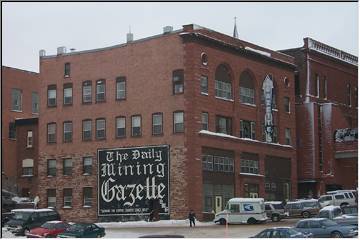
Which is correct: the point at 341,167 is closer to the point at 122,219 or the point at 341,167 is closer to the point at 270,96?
the point at 270,96

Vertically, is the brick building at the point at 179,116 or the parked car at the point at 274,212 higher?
the brick building at the point at 179,116

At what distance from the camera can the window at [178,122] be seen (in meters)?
65.6

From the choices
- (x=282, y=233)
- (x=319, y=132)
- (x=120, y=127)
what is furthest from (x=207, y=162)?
(x=282, y=233)

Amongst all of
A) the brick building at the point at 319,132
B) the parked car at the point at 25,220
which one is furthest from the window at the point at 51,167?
the brick building at the point at 319,132

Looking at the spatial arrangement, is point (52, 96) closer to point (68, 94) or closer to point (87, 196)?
point (68, 94)

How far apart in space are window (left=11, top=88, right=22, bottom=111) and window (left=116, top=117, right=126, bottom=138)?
82.1 ft

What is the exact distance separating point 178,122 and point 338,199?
16.3m

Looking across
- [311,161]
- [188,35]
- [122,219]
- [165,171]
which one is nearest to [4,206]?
[122,219]

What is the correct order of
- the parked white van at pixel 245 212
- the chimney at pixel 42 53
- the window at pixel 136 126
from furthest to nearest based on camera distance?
the chimney at pixel 42 53 → the window at pixel 136 126 → the parked white van at pixel 245 212

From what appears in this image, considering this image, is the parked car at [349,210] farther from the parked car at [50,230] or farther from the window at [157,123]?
the window at [157,123]

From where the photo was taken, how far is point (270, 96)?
7425 centimetres

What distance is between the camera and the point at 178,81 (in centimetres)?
6619

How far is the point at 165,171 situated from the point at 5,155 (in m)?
25.4

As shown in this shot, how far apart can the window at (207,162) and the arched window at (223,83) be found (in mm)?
6011
